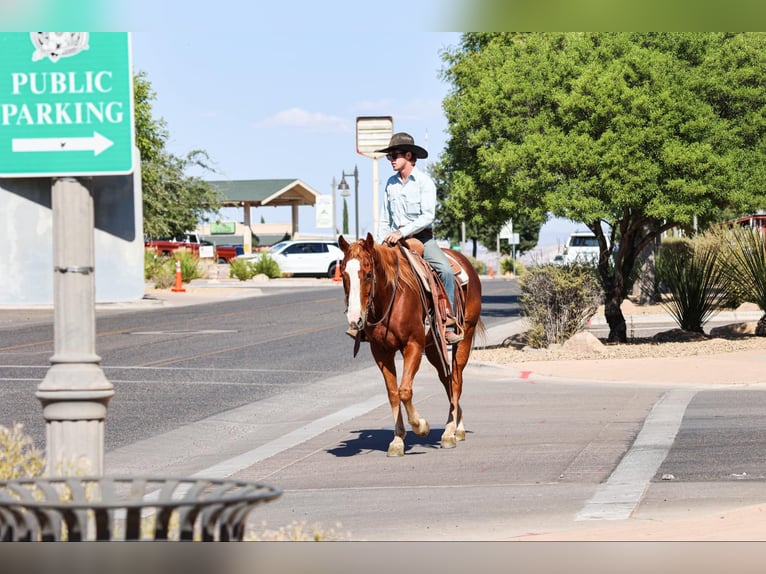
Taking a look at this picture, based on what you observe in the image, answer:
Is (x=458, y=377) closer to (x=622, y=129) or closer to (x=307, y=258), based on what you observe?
(x=622, y=129)

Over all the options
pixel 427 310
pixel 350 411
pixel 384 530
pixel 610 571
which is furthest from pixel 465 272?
pixel 610 571

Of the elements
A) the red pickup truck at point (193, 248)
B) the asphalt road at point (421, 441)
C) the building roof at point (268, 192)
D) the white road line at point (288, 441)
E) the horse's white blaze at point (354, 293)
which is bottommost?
the white road line at point (288, 441)

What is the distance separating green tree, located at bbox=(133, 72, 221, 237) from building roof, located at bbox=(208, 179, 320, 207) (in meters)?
13.5

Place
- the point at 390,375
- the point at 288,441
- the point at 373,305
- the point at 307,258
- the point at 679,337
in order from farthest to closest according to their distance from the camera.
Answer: the point at 307,258
the point at 679,337
the point at 288,441
the point at 390,375
the point at 373,305

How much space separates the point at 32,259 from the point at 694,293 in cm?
1904

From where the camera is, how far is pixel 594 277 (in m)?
21.5

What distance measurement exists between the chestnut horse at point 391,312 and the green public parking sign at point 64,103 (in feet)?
15.1

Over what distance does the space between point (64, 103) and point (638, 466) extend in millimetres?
6488

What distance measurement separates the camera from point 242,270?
59.4 metres

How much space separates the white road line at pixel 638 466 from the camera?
27.9 feet

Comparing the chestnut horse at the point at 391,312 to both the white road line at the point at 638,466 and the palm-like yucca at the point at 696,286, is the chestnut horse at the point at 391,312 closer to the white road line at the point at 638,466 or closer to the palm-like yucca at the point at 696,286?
the white road line at the point at 638,466

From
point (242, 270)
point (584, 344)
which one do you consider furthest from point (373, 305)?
point (242, 270)

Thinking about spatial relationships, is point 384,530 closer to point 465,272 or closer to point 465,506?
point 465,506

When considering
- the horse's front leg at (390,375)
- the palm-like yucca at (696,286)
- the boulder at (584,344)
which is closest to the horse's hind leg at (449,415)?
the horse's front leg at (390,375)
